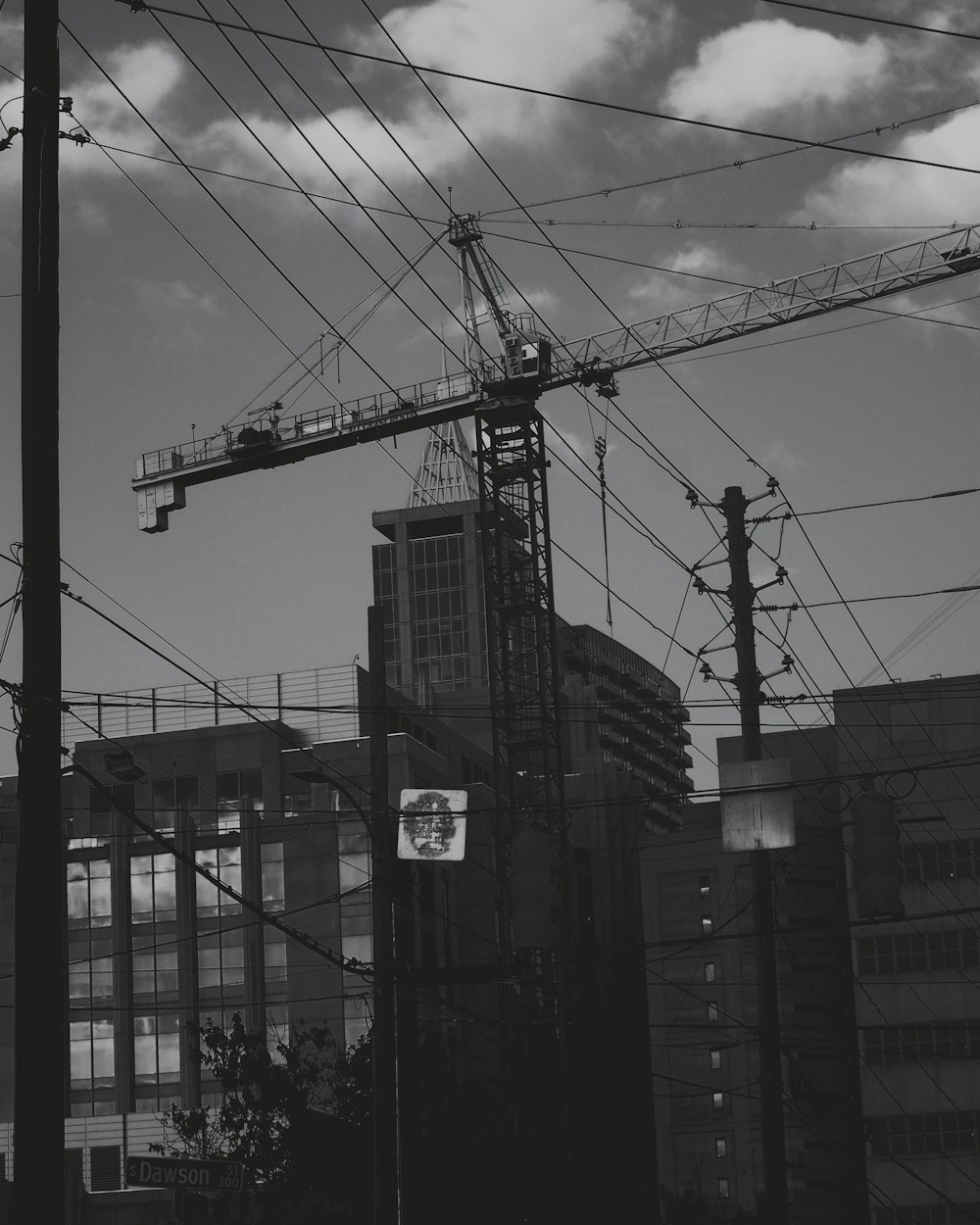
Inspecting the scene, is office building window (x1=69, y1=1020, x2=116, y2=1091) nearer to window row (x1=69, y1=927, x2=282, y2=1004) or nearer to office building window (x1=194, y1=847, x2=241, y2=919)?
window row (x1=69, y1=927, x2=282, y2=1004)

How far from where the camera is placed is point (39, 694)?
1477 cm

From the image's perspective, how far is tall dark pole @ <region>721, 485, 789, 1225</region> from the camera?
27484 millimetres

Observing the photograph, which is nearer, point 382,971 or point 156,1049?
point 382,971

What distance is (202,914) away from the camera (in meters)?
114

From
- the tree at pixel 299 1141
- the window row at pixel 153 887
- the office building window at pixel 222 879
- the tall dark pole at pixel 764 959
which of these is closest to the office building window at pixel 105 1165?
the window row at pixel 153 887

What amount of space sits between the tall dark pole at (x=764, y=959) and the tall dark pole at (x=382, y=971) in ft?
18.0

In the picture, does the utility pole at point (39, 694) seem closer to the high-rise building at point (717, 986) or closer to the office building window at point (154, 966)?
the high-rise building at point (717, 986)

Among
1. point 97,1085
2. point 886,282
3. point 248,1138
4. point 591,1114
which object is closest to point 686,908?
point 591,1114

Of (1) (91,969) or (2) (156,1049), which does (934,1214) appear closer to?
(2) (156,1049)

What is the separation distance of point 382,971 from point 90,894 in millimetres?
92835

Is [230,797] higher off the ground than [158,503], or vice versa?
[158,503]

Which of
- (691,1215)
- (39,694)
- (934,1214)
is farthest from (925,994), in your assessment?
(39,694)

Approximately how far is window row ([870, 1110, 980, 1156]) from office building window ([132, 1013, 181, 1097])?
4192 cm

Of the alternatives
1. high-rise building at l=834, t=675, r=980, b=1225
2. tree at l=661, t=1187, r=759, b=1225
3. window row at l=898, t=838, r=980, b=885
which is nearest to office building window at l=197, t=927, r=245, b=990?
tree at l=661, t=1187, r=759, b=1225
